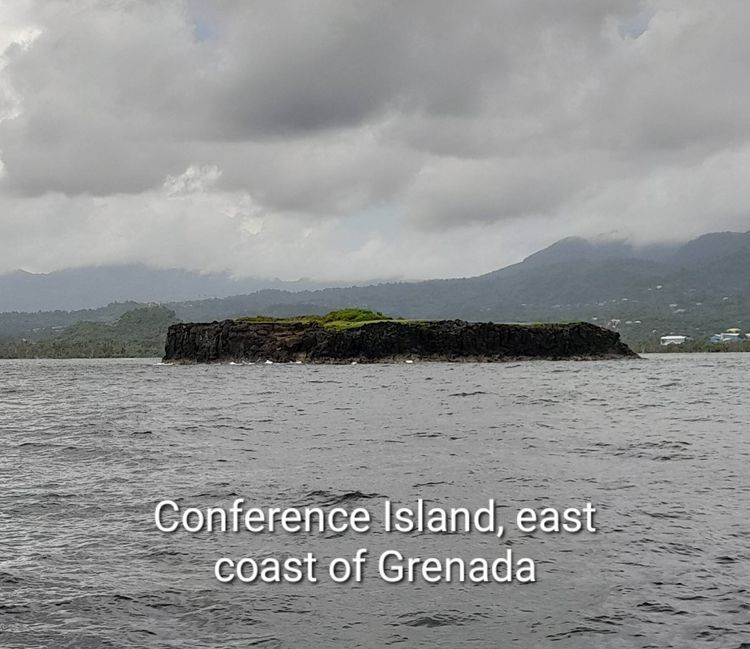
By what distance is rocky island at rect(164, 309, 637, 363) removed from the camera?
6058 inches

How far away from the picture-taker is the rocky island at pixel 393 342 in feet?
505

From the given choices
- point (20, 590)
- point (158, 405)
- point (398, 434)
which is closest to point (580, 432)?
point (398, 434)

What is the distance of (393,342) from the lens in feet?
506

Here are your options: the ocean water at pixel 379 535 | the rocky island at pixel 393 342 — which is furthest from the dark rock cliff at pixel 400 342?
the ocean water at pixel 379 535

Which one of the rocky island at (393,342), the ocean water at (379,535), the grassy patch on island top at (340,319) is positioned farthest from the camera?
the grassy patch on island top at (340,319)

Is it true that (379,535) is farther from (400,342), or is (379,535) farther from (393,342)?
(400,342)

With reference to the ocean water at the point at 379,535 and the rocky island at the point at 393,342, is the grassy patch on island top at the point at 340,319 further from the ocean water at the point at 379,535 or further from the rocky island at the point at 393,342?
the ocean water at the point at 379,535

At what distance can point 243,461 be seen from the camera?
25.6 meters

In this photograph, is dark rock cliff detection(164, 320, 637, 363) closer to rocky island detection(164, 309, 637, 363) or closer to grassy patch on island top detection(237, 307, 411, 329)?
rocky island detection(164, 309, 637, 363)

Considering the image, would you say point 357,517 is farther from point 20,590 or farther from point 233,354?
point 233,354

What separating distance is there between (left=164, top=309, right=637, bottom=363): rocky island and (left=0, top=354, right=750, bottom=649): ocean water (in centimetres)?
11396

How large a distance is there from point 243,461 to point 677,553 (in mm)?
14690

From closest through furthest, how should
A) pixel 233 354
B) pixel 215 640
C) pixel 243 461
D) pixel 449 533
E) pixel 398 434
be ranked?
pixel 215 640 < pixel 449 533 < pixel 243 461 < pixel 398 434 < pixel 233 354

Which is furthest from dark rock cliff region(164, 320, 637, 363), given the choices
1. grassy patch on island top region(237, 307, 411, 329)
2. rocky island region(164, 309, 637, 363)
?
grassy patch on island top region(237, 307, 411, 329)
